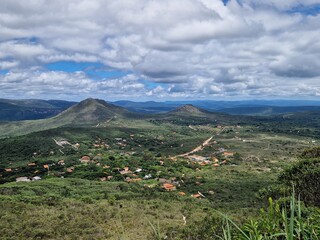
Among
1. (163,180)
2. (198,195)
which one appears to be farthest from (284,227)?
(163,180)

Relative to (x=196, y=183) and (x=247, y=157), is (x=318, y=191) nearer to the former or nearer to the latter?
(x=196, y=183)

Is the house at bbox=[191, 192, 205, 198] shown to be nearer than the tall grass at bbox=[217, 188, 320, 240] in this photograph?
No

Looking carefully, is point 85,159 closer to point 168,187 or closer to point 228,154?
point 168,187

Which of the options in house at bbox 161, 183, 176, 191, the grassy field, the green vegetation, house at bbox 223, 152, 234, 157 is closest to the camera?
the green vegetation

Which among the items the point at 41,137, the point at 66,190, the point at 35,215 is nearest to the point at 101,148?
the point at 41,137

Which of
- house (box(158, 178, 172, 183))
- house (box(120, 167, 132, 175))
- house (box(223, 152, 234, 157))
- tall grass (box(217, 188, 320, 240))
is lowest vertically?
house (box(223, 152, 234, 157))

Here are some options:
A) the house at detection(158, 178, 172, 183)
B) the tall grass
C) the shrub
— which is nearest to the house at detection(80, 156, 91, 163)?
the house at detection(158, 178, 172, 183)

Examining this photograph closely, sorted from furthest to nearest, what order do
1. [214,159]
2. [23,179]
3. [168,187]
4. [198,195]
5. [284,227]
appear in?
[214,159] < [23,179] < [168,187] < [198,195] < [284,227]

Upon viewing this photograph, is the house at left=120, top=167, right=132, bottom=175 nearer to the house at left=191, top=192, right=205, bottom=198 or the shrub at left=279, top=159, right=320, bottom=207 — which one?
the house at left=191, top=192, right=205, bottom=198

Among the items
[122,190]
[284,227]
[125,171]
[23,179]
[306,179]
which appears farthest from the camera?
[125,171]

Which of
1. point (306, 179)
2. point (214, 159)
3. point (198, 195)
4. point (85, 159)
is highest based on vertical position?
point (306, 179)

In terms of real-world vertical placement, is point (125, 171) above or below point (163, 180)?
below
